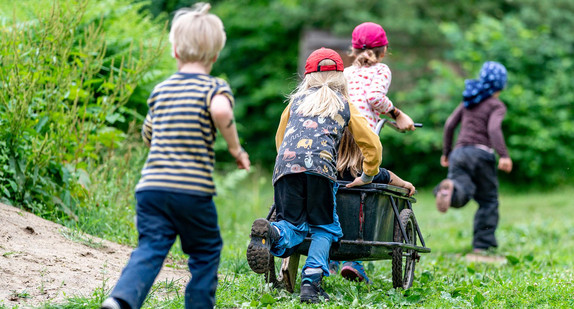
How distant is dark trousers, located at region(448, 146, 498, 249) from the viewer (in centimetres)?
748

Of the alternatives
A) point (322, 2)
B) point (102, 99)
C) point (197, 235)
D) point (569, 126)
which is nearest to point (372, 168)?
point (197, 235)

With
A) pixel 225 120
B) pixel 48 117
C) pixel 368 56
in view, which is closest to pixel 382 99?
pixel 368 56

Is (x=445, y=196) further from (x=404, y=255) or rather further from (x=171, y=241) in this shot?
(x=171, y=241)

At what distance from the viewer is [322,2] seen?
53.5ft

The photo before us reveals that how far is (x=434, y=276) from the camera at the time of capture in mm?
5195

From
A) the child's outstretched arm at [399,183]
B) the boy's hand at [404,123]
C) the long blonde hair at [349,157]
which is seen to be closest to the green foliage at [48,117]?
the long blonde hair at [349,157]

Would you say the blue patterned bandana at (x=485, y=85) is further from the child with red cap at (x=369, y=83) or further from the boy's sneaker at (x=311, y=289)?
the boy's sneaker at (x=311, y=289)

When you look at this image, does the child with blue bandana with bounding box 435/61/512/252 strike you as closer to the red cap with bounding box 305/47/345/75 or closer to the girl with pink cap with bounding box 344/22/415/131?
the girl with pink cap with bounding box 344/22/415/131

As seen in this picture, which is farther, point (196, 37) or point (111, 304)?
point (196, 37)

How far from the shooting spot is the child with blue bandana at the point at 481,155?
7.41 metres

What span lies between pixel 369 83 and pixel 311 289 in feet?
4.88

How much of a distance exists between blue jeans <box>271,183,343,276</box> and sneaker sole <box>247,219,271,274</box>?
161 millimetres

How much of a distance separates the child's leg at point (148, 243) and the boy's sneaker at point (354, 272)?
6.61ft

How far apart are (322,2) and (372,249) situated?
41.5 feet
